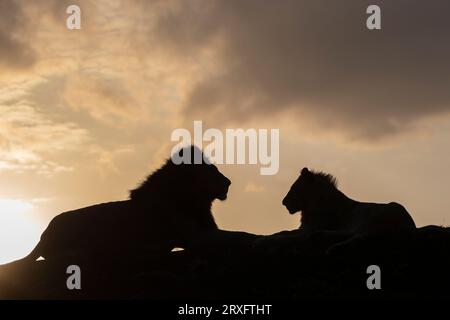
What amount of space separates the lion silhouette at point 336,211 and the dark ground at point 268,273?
17.9 inches

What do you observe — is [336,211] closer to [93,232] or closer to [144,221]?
[144,221]

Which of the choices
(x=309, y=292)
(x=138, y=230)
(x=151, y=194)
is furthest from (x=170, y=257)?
(x=309, y=292)

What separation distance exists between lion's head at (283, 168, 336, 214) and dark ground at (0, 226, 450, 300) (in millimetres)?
4480

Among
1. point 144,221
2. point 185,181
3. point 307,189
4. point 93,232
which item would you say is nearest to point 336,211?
point 307,189

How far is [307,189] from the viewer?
789 inches

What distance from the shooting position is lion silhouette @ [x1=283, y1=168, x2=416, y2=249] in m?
15.2

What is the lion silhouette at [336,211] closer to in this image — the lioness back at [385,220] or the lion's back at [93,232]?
the lioness back at [385,220]

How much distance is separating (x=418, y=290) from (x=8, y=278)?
7.32 meters

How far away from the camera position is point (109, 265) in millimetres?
15469

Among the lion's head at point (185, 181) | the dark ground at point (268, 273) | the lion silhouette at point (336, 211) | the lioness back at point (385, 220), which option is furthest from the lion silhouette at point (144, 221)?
the lioness back at point (385, 220)

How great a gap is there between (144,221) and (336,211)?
467cm

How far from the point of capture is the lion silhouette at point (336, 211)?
1516 centimetres

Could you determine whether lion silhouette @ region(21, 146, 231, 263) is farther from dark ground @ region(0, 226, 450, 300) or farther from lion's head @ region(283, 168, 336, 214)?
lion's head @ region(283, 168, 336, 214)

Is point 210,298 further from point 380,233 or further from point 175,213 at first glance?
point 175,213
